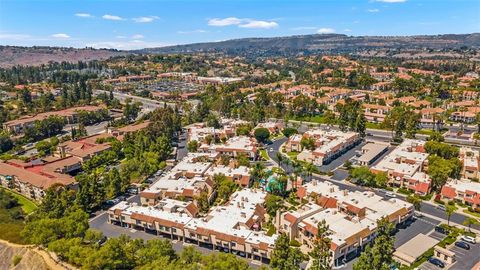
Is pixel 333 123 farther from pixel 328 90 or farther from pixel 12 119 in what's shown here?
pixel 12 119

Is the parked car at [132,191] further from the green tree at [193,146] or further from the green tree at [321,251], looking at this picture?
the green tree at [321,251]

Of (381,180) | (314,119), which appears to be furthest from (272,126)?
(381,180)

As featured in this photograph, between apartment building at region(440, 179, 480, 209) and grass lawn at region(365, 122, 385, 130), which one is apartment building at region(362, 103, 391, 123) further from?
apartment building at region(440, 179, 480, 209)

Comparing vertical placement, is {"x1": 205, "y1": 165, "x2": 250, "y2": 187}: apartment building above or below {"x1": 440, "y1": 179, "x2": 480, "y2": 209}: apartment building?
above

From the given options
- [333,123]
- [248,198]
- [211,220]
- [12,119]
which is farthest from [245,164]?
[12,119]

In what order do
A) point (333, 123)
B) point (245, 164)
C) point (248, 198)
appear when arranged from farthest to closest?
point (333, 123), point (245, 164), point (248, 198)

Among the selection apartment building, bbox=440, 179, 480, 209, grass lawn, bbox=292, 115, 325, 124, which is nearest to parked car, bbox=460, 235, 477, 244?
apartment building, bbox=440, 179, 480, 209
